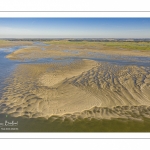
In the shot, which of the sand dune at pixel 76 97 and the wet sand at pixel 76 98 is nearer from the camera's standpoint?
the wet sand at pixel 76 98

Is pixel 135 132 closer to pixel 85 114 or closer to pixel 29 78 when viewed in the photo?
pixel 85 114

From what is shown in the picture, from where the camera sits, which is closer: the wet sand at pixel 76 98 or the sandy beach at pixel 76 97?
the wet sand at pixel 76 98

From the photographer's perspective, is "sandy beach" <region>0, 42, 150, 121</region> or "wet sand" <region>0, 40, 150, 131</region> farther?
"sandy beach" <region>0, 42, 150, 121</region>

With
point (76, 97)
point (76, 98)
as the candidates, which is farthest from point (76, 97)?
point (76, 98)

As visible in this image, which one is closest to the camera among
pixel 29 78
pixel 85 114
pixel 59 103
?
pixel 85 114

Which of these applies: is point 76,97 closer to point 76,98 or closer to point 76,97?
point 76,97

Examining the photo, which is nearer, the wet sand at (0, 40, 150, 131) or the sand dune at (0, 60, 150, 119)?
the wet sand at (0, 40, 150, 131)
